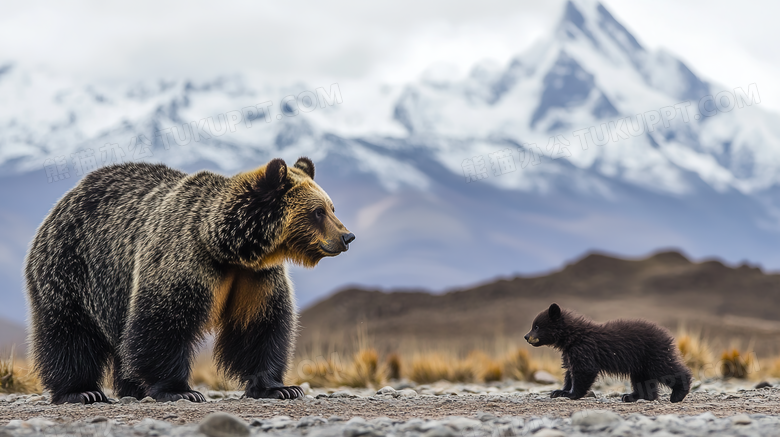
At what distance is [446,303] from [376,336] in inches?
204

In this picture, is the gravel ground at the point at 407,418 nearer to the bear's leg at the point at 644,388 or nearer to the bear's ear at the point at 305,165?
the bear's leg at the point at 644,388

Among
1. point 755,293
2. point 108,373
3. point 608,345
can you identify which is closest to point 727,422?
point 608,345

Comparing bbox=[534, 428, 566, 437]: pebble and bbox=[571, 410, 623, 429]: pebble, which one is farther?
bbox=[571, 410, 623, 429]: pebble

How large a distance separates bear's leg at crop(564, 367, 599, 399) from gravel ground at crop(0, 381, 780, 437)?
269 mm

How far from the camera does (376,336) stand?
27391mm

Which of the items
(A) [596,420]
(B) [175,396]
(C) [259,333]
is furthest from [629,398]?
(B) [175,396]

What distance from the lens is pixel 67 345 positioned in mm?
7836

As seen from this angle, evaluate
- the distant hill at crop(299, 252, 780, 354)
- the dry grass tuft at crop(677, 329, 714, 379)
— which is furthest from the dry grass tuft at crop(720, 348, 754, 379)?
the distant hill at crop(299, 252, 780, 354)

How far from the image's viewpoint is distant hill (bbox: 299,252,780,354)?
88.7 feet

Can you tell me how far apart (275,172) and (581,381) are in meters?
3.62

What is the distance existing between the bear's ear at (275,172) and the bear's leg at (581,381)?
11.2 ft

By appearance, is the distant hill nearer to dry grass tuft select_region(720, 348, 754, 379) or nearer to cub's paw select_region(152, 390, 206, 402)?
dry grass tuft select_region(720, 348, 754, 379)

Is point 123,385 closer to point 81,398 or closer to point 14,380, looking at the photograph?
point 81,398

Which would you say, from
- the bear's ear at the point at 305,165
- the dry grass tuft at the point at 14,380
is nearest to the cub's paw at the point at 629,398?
the bear's ear at the point at 305,165
